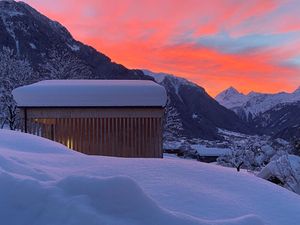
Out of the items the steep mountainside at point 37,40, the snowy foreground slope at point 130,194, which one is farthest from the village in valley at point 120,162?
the steep mountainside at point 37,40

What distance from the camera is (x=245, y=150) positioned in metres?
17.8

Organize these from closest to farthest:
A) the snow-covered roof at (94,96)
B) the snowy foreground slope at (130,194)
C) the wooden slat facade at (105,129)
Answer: the snowy foreground slope at (130,194) < the snow-covered roof at (94,96) < the wooden slat facade at (105,129)

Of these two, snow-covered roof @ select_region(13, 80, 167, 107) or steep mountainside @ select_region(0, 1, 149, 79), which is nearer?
snow-covered roof @ select_region(13, 80, 167, 107)

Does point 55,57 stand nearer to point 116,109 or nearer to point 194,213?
point 116,109

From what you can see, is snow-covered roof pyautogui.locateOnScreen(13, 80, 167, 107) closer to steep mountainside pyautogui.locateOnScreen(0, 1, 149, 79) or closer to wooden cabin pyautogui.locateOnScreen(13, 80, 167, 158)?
wooden cabin pyautogui.locateOnScreen(13, 80, 167, 158)

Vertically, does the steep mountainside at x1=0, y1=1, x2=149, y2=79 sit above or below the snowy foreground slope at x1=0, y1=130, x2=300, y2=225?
above

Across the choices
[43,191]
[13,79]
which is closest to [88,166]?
[43,191]

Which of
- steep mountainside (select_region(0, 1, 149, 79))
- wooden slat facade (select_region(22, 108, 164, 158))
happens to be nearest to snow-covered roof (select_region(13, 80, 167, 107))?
wooden slat facade (select_region(22, 108, 164, 158))

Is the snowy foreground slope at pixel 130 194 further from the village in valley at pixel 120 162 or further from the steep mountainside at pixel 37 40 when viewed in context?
the steep mountainside at pixel 37 40

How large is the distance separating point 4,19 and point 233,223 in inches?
5942

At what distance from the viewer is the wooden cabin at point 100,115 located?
463 inches

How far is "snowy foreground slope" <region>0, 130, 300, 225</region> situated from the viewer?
93.0 inches

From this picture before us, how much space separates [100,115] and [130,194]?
373 inches

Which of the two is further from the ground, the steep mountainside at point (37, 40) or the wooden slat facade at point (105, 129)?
the steep mountainside at point (37, 40)
